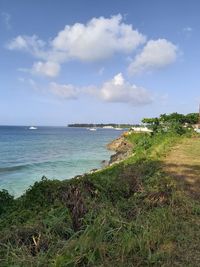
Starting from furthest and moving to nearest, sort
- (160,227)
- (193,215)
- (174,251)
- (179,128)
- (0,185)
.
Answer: (179,128), (0,185), (193,215), (160,227), (174,251)

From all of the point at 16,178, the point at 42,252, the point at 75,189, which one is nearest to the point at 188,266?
the point at 42,252

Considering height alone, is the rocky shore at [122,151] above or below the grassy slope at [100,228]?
below

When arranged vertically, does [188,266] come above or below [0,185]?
above

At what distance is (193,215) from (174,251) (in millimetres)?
1649

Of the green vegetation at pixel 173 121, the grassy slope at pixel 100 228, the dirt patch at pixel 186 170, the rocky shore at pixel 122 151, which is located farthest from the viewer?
the green vegetation at pixel 173 121

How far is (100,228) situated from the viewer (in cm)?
469

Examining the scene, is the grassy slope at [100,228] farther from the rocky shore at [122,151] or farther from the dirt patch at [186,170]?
the rocky shore at [122,151]

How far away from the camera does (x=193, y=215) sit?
5984mm

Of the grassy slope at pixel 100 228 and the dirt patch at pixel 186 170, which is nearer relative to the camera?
the grassy slope at pixel 100 228

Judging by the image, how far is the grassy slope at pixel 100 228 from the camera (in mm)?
4180

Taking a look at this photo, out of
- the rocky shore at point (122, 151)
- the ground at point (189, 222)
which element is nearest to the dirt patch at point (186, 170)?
the ground at point (189, 222)

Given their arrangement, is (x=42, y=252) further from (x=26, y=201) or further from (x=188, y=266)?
(x=26, y=201)

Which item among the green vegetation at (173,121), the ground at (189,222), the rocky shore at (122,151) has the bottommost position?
the rocky shore at (122,151)

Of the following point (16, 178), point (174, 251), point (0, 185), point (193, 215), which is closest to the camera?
point (174, 251)
